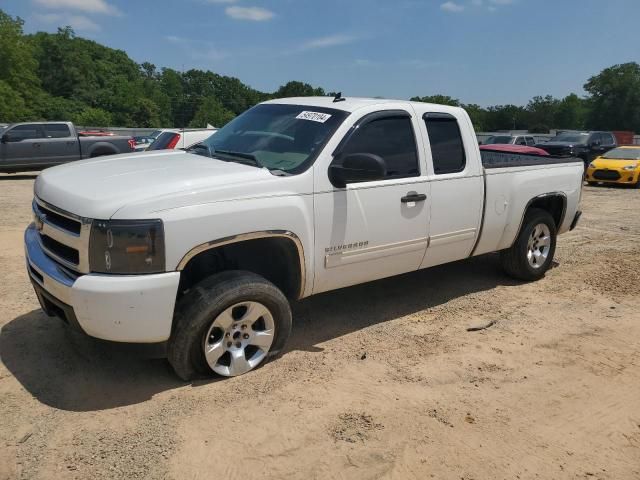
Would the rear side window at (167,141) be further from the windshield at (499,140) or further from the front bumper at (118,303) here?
the windshield at (499,140)

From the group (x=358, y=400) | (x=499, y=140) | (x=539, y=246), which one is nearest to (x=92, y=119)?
(x=499, y=140)

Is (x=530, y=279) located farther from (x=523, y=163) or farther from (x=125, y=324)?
(x=125, y=324)

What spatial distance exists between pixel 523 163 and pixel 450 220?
1.50 m

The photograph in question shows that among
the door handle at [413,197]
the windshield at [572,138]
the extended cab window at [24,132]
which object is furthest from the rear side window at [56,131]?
the windshield at [572,138]

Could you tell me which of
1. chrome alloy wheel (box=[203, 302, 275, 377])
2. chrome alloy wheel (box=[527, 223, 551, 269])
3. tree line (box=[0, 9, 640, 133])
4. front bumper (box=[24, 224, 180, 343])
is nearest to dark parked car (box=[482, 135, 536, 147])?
chrome alloy wheel (box=[527, 223, 551, 269])

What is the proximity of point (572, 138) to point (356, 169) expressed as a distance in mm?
20850

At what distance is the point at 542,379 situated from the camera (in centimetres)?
396

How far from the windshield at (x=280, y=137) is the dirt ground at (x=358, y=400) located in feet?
4.94

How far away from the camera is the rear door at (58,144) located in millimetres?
16484

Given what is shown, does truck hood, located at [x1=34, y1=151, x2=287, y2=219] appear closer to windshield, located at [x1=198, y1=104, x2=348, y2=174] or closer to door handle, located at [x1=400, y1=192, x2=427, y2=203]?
windshield, located at [x1=198, y1=104, x2=348, y2=174]

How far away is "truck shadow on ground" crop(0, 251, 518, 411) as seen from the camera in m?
3.57

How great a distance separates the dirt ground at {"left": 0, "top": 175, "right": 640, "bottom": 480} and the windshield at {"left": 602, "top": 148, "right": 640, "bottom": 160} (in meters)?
14.5

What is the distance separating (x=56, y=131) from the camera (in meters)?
16.8

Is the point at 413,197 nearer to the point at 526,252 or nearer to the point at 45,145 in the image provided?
the point at 526,252
